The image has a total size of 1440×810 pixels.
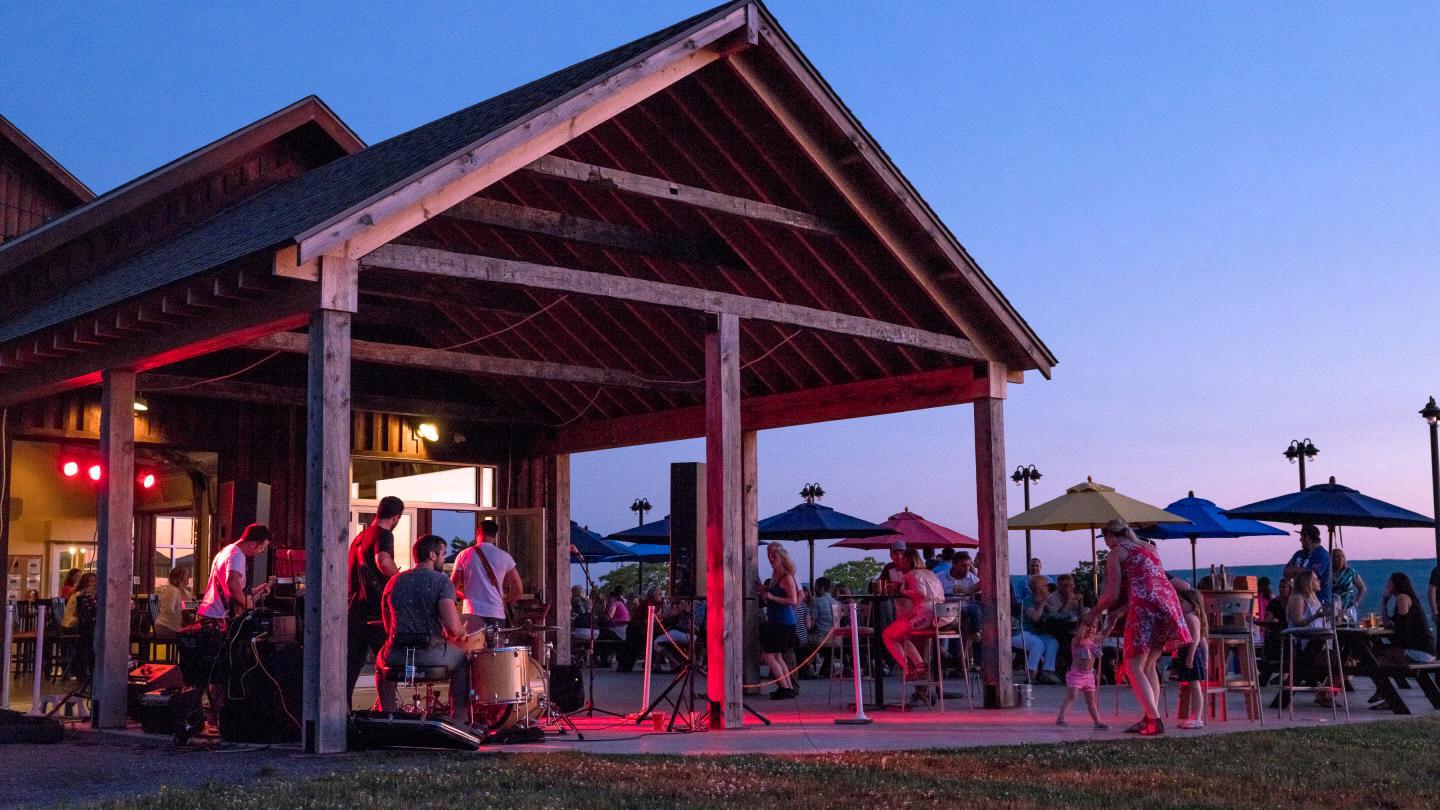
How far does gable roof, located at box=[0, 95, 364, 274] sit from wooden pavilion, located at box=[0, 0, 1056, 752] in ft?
0.12

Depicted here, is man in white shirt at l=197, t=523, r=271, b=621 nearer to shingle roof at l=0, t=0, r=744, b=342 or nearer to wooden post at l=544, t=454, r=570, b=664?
shingle roof at l=0, t=0, r=744, b=342

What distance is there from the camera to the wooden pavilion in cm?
991

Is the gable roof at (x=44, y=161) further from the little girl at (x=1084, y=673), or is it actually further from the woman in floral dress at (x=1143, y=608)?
the woman in floral dress at (x=1143, y=608)

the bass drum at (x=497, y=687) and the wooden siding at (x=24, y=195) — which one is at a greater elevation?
the wooden siding at (x=24, y=195)

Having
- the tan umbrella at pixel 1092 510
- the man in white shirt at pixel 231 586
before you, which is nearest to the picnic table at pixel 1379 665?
the tan umbrella at pixel 1092 510

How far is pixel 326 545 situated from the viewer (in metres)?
9.07

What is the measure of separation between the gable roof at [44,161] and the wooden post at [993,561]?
11216mm

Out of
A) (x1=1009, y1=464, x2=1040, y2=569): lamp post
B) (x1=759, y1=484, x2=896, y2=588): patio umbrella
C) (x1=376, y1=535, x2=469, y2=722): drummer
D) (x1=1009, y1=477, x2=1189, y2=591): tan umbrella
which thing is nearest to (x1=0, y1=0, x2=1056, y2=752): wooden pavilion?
(x1=376, y1=535, x2=469, y2=722): drummer

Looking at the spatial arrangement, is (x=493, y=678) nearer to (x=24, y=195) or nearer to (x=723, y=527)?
(x=723, y=527)

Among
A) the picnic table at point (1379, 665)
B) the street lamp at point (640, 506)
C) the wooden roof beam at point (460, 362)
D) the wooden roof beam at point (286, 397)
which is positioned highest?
the wooden roof beam at point (460, 362)

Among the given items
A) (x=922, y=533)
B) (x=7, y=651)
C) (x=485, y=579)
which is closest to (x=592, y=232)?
(x=485, y=579)

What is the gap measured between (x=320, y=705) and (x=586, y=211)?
221 inches

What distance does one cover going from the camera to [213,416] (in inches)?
584

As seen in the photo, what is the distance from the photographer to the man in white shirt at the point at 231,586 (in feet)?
35.9
